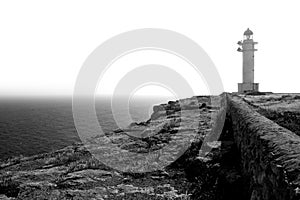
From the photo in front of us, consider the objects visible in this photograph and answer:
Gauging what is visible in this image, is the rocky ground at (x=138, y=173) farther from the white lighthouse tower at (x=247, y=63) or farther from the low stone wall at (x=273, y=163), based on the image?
the white lighthouse tower at (x=247, y=63)

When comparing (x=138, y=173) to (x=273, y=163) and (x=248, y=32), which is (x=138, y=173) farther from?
(x=248, y=32)

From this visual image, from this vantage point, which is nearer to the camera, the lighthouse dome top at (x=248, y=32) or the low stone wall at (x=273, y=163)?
the low stone wall at (x=273, y=163)

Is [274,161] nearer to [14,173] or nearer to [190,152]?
[190,152]

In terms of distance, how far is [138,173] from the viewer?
31.8 ft

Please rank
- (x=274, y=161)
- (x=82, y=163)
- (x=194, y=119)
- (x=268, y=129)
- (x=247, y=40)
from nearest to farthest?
(x=274, y=161), (x=268, y=129), (x=82, y=163), (x=194, y=119), (x=247, y=40)

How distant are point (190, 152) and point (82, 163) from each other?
4.55 meters

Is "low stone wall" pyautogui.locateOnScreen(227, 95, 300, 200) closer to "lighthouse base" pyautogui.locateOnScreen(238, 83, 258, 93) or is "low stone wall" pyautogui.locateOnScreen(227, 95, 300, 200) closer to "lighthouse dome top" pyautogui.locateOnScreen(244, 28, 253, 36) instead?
"lighthouse base" pyautogui.locateOnScreen(238, 83, 258, 93)

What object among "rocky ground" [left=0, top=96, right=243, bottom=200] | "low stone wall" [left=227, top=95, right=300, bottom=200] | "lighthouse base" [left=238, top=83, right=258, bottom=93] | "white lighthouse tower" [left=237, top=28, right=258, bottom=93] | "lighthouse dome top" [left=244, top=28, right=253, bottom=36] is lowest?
"rocky ground" [left=0, top=96, right=243, bottom=200]

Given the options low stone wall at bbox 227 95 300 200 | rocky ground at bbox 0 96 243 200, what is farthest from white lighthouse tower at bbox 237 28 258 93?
low stone wall at bbox 227 95 300 200

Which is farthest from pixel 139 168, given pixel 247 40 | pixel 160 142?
pixel 247 40

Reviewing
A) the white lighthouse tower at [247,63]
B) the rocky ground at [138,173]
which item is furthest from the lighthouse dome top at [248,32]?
the rocky ground at [138,173]

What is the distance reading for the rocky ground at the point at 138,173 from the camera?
7891 millimetres

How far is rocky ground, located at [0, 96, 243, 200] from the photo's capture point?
7.89 m

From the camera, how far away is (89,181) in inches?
350
